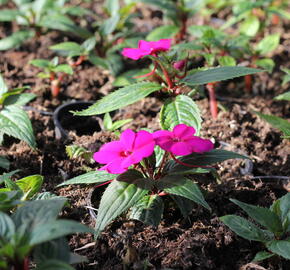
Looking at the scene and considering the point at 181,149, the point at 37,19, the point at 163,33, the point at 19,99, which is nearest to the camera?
the point at 181,149

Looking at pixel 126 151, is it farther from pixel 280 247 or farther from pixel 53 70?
pixel 53 70

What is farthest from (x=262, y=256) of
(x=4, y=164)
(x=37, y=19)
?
(x=37, y=19)

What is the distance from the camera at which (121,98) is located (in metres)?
2.12

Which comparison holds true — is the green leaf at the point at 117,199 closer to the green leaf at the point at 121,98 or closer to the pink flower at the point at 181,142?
the pink flower at the point at 181,142

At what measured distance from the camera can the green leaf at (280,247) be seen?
5.52 feet

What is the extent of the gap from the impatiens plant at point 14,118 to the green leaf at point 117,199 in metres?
0.73

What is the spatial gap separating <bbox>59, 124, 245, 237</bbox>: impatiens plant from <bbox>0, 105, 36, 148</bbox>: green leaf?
0.59 metres

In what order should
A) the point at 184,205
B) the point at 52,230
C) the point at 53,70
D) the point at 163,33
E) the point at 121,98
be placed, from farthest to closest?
1. the point at 163,33
2. the point at 53,70
3. the point at 121,98
4. the point at 184,205
5. the point at 52,230

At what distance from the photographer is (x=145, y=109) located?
298 centimetres

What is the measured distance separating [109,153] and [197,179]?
66cm

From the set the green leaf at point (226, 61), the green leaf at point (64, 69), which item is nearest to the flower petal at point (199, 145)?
the green leaf at point (226, 61)

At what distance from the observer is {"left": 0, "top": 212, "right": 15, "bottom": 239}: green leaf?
147 cm

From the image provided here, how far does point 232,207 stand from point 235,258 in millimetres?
322

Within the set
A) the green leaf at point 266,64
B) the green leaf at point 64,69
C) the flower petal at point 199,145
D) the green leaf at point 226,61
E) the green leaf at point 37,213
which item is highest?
the flower petal at point 199,145
